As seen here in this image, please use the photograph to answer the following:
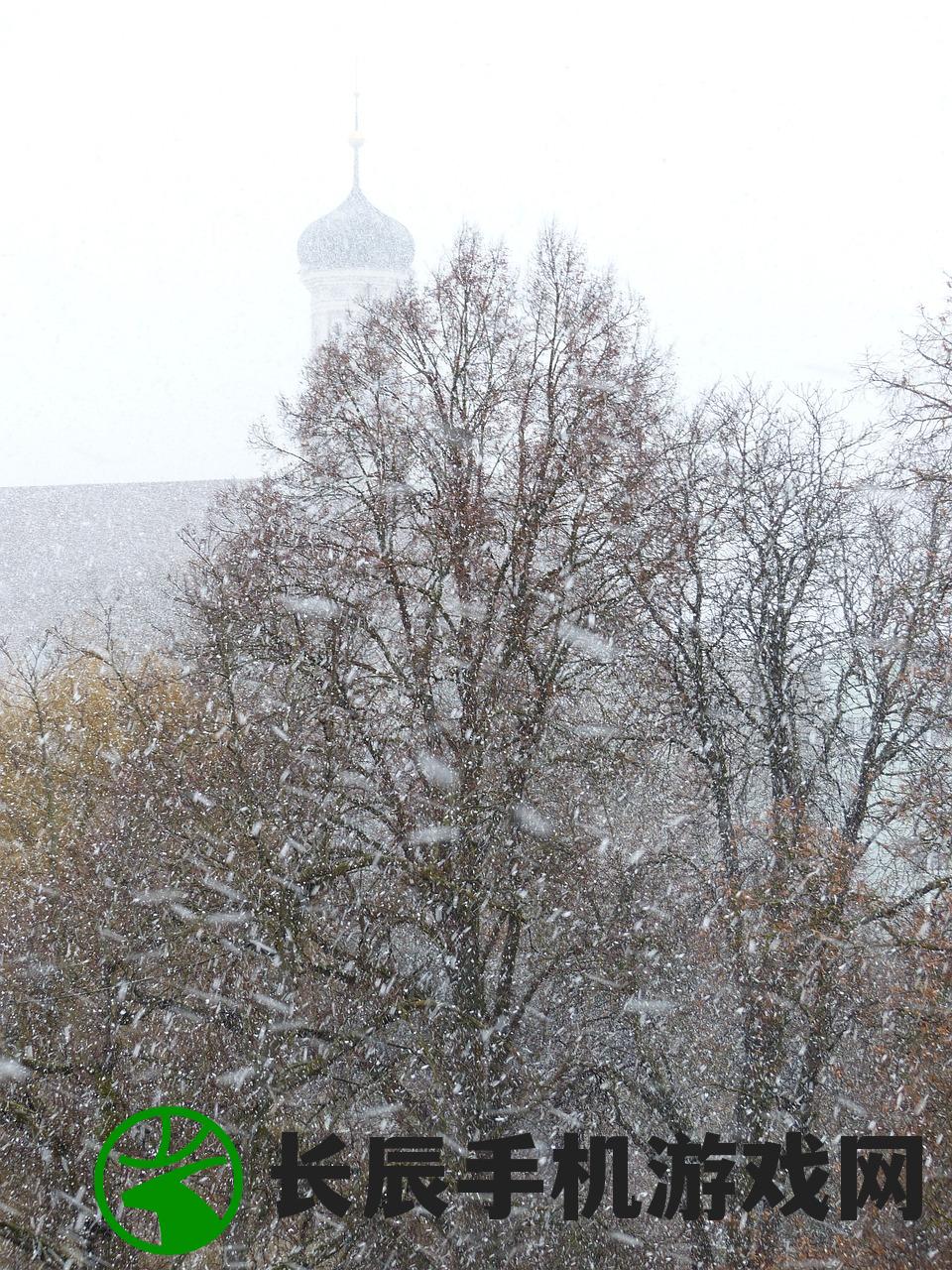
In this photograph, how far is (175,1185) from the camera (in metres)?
9.21

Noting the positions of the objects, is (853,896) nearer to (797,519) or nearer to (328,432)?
(797,519)

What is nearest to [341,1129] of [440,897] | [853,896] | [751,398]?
[440,897]

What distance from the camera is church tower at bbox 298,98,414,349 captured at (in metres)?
64.2

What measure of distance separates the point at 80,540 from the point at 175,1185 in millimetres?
45579

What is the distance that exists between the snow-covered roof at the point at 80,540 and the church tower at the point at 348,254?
14209 mm

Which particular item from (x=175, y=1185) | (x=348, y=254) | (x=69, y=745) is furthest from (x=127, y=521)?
(x=175, y=1185)

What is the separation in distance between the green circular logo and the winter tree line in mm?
166

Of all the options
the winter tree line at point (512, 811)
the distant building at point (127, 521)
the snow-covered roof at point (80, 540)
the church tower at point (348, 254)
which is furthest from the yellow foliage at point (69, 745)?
the church tower at point (348, 254)

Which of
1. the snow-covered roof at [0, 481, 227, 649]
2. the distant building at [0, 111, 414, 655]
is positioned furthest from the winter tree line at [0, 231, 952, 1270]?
the snow-covered roof at [0, 481, 227, 649]

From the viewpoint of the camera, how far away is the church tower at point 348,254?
64.2 metres

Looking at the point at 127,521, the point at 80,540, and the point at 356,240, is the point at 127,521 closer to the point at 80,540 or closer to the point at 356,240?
the point at 80,540

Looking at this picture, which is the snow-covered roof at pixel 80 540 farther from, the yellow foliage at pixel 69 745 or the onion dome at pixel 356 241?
the yellow foliage at pixel 69 745

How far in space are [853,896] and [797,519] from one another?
4.23 meters

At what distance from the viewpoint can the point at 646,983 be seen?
11.3 meters
